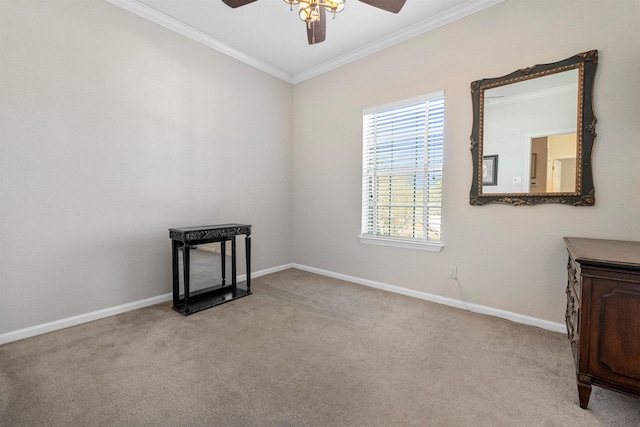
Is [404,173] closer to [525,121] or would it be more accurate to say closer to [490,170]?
[490,170]

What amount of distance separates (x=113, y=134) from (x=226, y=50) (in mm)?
1712

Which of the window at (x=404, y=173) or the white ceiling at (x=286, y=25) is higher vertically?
the white ceiling at (x=286, y=25)

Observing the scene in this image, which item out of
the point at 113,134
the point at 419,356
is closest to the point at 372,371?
the point at 419,356

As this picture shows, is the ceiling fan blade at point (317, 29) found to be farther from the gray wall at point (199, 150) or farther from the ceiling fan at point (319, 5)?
the gray wall at point (199, 150)

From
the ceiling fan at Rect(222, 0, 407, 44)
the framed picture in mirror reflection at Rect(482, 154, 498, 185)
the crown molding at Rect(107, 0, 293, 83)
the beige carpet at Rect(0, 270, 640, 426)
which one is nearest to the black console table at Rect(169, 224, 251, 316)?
the beige carpet at Rect(0, 270, 640, 426)

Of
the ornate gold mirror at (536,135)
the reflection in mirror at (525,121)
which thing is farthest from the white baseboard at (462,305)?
the reflection in mirror at (525,121)

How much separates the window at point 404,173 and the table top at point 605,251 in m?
1.18

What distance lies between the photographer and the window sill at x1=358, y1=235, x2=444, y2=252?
2.99 meters

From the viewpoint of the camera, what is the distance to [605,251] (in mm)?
1627

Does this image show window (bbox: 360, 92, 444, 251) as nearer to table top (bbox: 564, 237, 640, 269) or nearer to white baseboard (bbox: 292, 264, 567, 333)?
white baseboard (bbox: 292, 264, 567, 333)

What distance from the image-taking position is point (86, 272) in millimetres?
2504

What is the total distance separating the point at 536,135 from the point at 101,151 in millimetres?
3855

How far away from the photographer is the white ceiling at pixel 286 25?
2695 millimetres

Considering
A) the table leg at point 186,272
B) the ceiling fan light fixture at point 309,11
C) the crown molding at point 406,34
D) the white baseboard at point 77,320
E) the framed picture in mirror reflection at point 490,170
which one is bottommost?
the white baseboard at point 77,320
